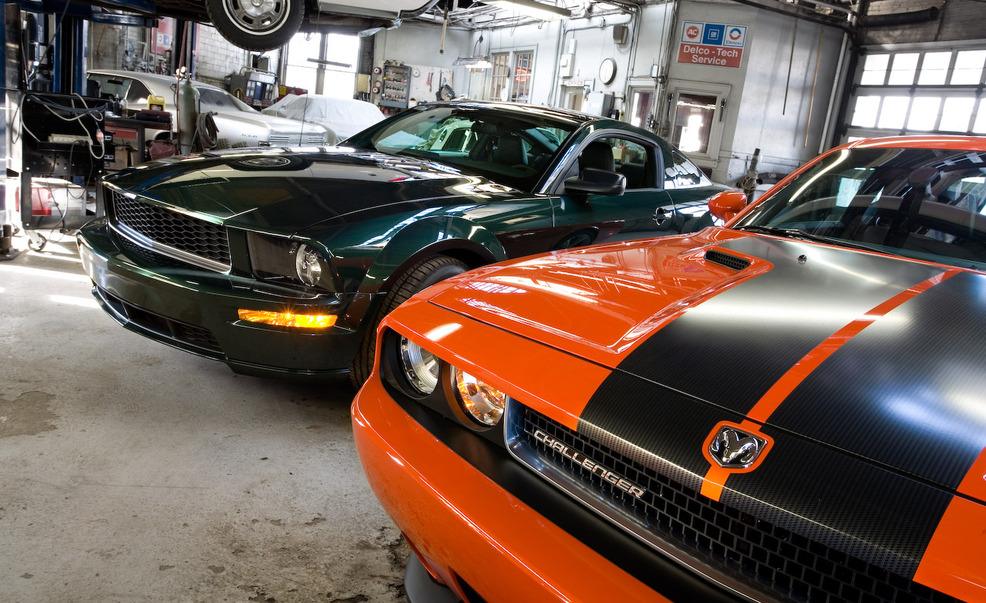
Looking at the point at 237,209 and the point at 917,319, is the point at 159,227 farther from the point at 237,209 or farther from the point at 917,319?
the point at 917,319

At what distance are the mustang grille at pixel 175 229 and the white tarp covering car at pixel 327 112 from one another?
22.7 feet

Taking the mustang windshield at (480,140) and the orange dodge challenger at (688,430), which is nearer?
the orange dodge challenger at (688,430)

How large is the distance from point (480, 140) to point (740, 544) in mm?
2547

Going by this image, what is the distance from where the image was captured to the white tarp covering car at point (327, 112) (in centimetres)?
941

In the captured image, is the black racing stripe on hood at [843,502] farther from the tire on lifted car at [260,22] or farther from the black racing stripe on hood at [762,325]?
the tire on lifted car at [260,22]

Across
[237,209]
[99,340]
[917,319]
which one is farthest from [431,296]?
[99,340]

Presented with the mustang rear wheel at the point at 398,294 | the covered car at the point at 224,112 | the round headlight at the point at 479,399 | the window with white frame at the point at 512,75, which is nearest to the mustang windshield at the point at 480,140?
the mustang rear wheel at the point at 398,294

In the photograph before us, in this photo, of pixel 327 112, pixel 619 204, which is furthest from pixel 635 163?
pixel 327 112

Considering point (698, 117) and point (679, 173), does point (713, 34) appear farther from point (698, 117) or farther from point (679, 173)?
point (679, 173)

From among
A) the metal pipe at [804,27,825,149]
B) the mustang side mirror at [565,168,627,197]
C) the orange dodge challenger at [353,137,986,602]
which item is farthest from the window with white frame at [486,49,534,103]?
the orange dodge challenger at [353,137,986,602]

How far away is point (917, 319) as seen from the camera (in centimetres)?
120

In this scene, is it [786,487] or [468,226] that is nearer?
[786,487]

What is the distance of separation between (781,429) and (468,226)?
168 centimetres

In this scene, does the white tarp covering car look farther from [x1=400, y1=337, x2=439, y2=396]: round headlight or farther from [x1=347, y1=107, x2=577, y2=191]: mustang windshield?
[x1=400, y1=337, x2=439, y2=396]: round headlight
